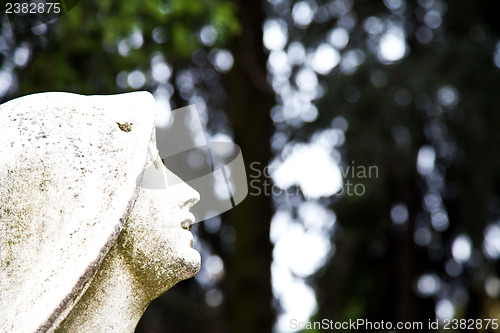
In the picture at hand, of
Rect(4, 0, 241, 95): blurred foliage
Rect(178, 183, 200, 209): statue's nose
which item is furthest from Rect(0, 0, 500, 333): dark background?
Rect(178, 183, 200, 209): statue's nose

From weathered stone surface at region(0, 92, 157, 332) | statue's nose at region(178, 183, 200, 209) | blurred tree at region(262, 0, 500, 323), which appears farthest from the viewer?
blurred tree at region(262, 0, 500, 323)

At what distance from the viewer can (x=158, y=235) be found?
7.41 feet

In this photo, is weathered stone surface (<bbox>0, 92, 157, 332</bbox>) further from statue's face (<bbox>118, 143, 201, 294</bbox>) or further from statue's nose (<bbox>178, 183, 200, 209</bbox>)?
statue's nose (<bbox>178, 183, 200, 209</bbox>)

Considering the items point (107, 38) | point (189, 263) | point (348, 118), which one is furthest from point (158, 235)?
point (348, 118)

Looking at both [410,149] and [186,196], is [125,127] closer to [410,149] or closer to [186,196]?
[186,196]

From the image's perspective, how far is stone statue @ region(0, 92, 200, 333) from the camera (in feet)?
6.65

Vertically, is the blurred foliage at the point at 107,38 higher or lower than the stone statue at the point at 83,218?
lower

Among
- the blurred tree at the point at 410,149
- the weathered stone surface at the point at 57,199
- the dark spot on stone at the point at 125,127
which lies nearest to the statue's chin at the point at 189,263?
the weathered stone surface at the point at 57,199

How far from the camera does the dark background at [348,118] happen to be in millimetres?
6012

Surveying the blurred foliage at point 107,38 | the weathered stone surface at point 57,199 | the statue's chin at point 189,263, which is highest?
the weathered stone surface at point 57,199

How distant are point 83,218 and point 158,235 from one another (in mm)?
290

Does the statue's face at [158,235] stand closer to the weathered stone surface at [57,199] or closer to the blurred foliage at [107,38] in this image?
the weathered stone surface at [57,199]

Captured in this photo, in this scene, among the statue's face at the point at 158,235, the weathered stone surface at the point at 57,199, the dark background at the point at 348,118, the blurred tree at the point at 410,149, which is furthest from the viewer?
the blurred tree at the point at 410,149

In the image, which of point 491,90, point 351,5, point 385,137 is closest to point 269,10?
point 351,5
